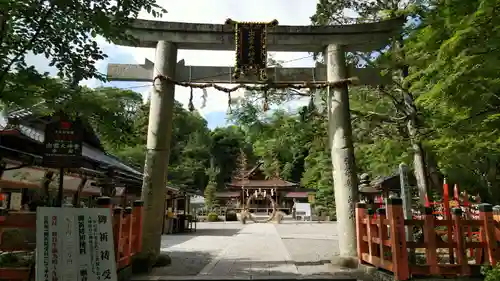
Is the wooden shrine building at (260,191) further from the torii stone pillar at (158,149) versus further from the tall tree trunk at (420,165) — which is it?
the torii stone pillar at (158,149)

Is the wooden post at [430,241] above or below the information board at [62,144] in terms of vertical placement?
below

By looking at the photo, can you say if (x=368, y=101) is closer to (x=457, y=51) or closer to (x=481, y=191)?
(x=457, y=51)

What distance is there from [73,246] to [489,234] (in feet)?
21.4

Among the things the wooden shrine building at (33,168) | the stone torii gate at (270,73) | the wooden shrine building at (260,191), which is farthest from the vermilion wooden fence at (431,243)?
the wooden shrine building at (260,191)

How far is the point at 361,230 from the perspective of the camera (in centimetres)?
779

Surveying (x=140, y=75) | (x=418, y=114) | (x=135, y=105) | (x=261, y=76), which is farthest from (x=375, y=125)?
(x=135, y=105)

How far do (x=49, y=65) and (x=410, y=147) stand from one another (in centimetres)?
1090

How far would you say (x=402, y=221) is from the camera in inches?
234

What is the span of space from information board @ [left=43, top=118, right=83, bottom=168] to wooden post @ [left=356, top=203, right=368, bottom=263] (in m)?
5.64

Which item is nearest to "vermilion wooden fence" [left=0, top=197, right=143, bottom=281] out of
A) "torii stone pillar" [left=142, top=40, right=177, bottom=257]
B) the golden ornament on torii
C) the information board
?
"torii stone pillar" [left=142, top=40, right=177, bottom=257]

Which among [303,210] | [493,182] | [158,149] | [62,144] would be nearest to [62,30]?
[62,144]

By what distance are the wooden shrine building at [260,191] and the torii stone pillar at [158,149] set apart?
30806mm

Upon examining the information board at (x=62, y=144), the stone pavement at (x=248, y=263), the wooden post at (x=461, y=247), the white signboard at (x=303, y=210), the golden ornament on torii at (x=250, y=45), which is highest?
the golden ornament on torii at (x=250, y=45)

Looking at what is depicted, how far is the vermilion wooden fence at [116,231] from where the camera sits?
16.7 ft
